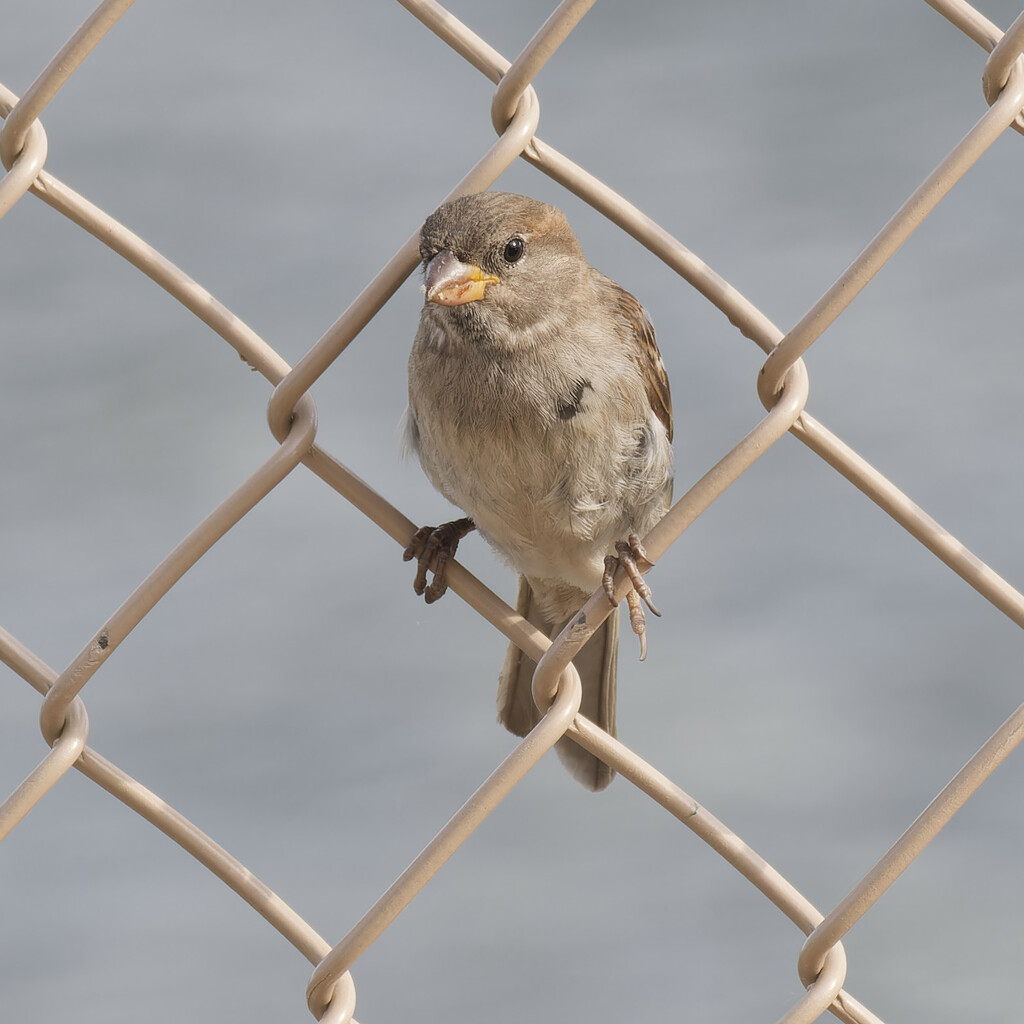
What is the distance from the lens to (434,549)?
6.10 feet

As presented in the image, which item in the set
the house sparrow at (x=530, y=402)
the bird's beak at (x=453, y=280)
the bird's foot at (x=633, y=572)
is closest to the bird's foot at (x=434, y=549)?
the house sparrow at (x=530, y=402)

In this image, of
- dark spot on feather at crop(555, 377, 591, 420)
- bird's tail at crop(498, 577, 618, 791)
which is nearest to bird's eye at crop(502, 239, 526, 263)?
dark spot on feather at crop(555, 377, 591, 420)

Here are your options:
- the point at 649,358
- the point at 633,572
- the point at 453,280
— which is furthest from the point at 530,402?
the point at 633,572

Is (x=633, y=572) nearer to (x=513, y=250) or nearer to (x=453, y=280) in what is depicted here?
(x=453, y=280)

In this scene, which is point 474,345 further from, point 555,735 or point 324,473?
point 555,735

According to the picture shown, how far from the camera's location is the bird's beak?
1.72 m

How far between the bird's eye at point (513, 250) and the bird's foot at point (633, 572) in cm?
48

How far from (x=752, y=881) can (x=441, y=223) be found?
809 mm

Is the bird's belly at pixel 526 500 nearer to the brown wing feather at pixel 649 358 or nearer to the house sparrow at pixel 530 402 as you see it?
the house sparrow at pixel 530 402

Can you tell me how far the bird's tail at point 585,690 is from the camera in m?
2.17

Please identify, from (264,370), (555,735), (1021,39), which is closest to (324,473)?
(264,370)

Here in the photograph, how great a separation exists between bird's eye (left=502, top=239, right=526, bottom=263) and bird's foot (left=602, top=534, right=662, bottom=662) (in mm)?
476

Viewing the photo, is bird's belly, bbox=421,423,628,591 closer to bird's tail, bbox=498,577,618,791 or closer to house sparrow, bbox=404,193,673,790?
house sparrow, bbox=404,193,673,790

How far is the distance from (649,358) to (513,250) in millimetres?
314
